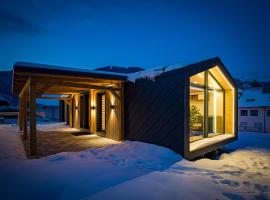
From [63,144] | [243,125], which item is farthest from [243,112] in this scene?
[63,144]

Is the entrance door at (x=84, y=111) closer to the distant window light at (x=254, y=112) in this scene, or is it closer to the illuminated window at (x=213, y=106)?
the illuminated window at (x=213, y=106)

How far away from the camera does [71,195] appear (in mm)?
2758

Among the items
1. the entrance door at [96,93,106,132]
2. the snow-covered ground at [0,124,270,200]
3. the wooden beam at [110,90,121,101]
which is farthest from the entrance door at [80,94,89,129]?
the snow-covered ground at [0,124,270,200]

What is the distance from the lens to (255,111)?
66.7 ft

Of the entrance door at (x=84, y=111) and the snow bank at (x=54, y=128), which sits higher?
the entrance door at (x=84, y=111)

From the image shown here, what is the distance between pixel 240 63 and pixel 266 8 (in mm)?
98586

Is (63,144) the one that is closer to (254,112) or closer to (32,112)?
(32,112)

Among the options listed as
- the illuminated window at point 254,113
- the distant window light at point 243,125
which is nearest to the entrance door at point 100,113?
the distant window light at point 243,125

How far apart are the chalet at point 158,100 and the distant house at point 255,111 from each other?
14.4 m

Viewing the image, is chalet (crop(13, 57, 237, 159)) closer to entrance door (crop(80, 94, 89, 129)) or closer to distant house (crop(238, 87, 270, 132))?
entrance door (crop(80, 94, 89, 129))

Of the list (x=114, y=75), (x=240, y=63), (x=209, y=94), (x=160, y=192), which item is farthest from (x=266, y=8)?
(x=240, y=63)

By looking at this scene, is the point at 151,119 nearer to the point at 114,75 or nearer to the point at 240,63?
the point at 114,75

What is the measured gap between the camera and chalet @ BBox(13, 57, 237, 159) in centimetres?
539

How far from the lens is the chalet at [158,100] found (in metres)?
5.39
